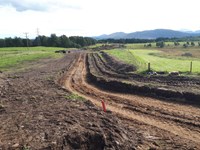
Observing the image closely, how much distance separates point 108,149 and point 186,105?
387 inches

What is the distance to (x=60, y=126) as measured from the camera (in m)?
14.4

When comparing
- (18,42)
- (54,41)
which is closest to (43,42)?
(54,41)

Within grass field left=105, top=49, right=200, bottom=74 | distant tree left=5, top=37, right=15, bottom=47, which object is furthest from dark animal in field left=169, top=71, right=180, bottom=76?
distant tree left=5, top=37, right=15, bottom=47

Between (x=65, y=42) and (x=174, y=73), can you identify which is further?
(x=65, y=42)

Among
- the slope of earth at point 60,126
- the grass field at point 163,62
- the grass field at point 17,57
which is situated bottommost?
the grass field at point 17,57

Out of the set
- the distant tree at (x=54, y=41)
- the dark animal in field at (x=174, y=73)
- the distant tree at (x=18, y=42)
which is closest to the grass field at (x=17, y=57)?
the dark animal in field at (x=174, y=73)

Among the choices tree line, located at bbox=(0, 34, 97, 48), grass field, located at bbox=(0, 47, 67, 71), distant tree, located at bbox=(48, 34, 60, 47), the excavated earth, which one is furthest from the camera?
distant tree, located at bbox=(48, 34, 60, 47)

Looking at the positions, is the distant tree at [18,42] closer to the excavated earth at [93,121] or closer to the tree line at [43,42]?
the tree line at [43,42]

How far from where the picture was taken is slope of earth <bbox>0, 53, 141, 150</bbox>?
1243 centimetres

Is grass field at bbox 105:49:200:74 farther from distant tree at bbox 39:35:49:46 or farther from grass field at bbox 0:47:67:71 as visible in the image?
distant tree at bbox 39:35:49:46

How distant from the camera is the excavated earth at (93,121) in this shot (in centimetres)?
1270

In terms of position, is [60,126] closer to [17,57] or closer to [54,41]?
[17,57]

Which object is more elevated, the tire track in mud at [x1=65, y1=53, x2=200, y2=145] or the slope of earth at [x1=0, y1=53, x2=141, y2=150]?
the slope of earth at [x1=0, y1=53, x2=141, y2=150]

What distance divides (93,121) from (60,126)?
1.76m
